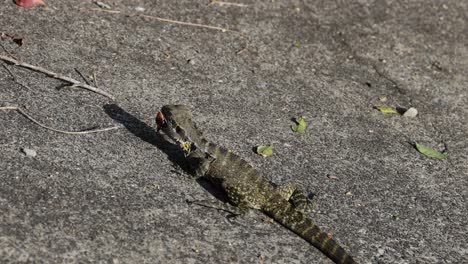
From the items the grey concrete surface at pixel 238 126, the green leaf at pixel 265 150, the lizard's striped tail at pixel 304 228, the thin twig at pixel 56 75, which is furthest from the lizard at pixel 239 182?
the thin twig at pixel 56 75

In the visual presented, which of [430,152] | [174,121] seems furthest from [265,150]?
[430,152]

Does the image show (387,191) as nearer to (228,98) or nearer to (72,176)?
(228,98)

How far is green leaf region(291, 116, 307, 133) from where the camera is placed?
6.82m

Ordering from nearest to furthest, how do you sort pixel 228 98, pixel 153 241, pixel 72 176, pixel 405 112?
pixel 153 241 → pixel 72 176 → pixel 228 98 → pixel 405 112

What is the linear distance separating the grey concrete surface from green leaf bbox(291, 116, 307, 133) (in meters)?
0.10

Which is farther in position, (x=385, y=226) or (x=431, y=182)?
(x=431, y=182)

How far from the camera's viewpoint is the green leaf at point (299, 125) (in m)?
6.82

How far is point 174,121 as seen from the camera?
6000 mm

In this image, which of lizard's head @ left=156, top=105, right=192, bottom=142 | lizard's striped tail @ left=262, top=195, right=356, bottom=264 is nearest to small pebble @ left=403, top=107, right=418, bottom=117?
lizard's striped tail @ left=262, top=195, right=356, bottom=264

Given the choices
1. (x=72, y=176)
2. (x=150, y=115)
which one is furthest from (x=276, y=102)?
(x=72, y=176)

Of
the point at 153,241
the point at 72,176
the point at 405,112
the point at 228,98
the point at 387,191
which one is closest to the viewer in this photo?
the point at 153,241

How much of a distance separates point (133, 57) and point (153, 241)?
2.77 metres

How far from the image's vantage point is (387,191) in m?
6.24

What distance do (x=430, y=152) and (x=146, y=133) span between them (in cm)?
278
